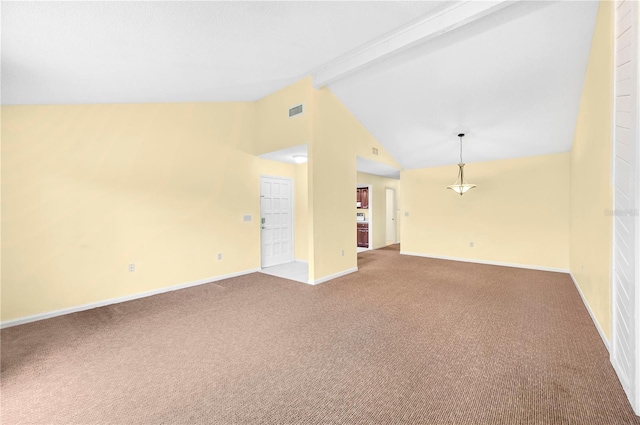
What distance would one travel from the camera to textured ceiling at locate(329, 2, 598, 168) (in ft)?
9.80

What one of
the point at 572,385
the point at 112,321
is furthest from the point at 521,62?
the point at 112,321

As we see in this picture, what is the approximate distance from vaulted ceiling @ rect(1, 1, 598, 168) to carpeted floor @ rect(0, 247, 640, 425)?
2669 mm

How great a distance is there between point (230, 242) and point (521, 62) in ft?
17.2

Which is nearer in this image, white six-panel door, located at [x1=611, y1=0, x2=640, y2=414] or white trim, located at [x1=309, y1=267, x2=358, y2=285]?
white six-panel door, located at [x1=611, y1=0, x2=640, y2=414]

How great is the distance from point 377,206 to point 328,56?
567 cm

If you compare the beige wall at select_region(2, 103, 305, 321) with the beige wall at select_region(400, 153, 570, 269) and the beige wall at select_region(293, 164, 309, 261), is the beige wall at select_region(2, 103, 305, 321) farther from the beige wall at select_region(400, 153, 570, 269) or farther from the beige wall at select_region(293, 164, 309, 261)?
the beige wall at select_region(400, 153, 570, 269)

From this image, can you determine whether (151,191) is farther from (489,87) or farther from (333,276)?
(489,87)

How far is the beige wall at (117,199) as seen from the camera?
3062 millimetres

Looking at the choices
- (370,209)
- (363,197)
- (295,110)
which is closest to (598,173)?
(295,110)

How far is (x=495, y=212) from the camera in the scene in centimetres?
607

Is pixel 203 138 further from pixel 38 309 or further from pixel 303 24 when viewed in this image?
pixel 38 309

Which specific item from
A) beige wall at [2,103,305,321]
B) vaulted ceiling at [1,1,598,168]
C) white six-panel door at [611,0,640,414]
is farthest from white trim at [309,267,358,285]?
white six-panel door at [611,0,640,414]

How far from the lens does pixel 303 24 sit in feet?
9.21

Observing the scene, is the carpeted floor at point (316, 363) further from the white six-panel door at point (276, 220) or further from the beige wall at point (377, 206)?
the beige wall at point (377, 206)
